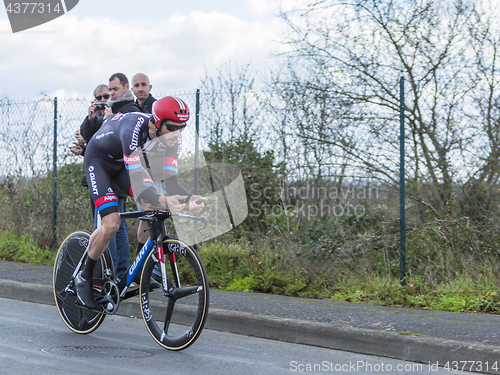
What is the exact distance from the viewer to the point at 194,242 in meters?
7.51

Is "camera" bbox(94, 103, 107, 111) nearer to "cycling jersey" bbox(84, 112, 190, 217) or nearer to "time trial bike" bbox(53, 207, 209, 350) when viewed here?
"cycling jersey" bbox(84, 112, 190, 217)

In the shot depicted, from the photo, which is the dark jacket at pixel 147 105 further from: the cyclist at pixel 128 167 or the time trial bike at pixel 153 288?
the time trial bike at pixel 153 288

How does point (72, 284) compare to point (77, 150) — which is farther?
point (77, 150)

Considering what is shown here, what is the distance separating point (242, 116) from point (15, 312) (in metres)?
3.89

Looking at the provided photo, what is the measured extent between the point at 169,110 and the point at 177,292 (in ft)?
4.51

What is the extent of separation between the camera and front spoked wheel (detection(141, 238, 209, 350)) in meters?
3.95

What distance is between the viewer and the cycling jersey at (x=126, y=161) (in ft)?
13.3

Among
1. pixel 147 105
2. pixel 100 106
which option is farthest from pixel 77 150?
pixel 147 105

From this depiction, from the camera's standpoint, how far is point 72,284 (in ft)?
15.6

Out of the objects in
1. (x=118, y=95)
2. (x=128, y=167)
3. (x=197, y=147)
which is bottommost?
(x=128, y=167)

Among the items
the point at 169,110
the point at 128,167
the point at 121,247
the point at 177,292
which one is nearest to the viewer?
the point at 169,110

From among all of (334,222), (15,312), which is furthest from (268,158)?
(15,312)

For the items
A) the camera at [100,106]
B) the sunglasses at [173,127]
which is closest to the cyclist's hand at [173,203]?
the sunglasses at [173,127]

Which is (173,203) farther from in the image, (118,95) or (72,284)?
(118,95)
